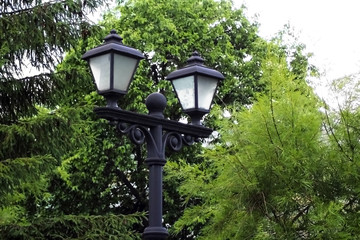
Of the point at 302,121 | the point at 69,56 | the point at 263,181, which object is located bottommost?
the point at 263,181

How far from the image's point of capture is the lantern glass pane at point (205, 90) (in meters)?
6.09

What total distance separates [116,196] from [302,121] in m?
9.89

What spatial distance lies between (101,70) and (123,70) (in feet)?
0.58

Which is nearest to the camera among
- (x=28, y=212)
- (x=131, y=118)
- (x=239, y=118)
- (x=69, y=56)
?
(x=131, y=118)

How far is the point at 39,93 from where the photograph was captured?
409 inches

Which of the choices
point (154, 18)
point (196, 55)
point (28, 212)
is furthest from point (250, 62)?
point (196, 55)

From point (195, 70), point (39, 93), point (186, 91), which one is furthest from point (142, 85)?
point (195, 70)

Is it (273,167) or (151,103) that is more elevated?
(273,167)

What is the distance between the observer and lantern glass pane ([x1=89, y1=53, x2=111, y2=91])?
5492mm

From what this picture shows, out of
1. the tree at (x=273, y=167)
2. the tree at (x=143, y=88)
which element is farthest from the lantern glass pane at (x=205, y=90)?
the tree at (x=143, y=88)

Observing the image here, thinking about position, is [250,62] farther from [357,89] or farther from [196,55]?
[196,55]

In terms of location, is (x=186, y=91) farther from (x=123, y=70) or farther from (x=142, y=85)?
(x=142, y=85)

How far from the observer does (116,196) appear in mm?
18391

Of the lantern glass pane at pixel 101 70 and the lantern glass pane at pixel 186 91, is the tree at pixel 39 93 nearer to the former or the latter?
the lantern glass pane at pixel 186 91
